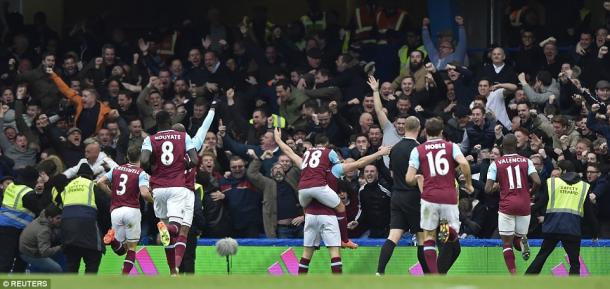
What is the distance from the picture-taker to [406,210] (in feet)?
60.4

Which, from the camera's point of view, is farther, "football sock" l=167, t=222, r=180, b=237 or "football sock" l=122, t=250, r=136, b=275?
"football sock" l=122, t=250, r=136, b=275

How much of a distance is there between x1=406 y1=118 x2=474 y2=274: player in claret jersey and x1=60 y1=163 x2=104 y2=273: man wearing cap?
16.9 ft

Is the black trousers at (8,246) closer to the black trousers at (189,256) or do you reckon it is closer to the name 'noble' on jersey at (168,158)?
the black trousers at (189,256)

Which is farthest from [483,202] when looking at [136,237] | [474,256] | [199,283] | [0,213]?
[199,283]

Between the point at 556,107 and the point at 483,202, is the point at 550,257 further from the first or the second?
the point at 556,107

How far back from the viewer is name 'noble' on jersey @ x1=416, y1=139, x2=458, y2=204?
17.7 meters

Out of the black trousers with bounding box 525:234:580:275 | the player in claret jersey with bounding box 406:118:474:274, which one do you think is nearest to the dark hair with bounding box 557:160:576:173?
the black trousers with bounding box 525:234:580:275

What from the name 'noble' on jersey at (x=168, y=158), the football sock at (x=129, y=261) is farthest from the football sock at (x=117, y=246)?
the name 'noble' on jersey at (x=168, y=158)

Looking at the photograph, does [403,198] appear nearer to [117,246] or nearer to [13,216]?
[117,246]

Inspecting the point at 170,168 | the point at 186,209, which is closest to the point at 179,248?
the point at 186,209

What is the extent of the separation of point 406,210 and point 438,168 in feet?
3.19

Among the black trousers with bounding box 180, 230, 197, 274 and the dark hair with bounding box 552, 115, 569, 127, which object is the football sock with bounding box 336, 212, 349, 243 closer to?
the black trousers with bounding box 180, 230, 197, 274

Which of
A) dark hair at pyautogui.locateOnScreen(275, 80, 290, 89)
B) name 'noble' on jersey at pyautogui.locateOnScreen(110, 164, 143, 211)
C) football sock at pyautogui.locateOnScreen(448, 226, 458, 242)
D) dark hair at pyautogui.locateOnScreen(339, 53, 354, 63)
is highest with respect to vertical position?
dark hair at pyautogui.locateOnScreen(339, 53, 354, 63)

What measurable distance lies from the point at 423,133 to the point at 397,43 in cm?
377
